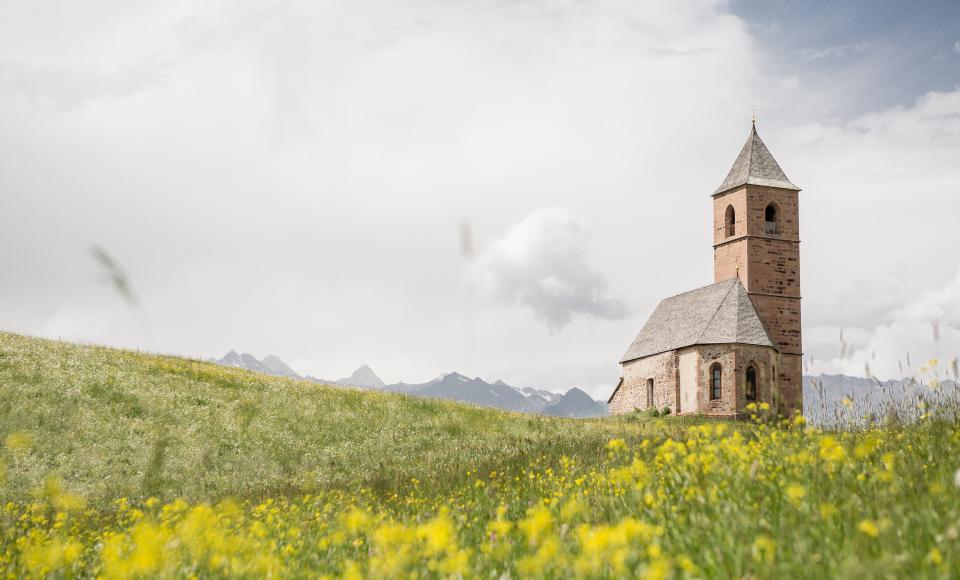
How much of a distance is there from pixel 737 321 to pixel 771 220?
1204cm

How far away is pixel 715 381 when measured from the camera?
52812 mm

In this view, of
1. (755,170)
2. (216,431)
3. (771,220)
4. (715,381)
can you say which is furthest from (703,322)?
(216,431)

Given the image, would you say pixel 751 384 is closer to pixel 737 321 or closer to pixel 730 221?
pixel 737 321

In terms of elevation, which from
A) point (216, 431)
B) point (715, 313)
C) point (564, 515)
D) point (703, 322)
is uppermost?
point (715, 313)

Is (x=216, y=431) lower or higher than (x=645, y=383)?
lower

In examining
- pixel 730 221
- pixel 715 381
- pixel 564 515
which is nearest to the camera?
pixel 564 515

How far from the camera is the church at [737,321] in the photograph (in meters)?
52.5

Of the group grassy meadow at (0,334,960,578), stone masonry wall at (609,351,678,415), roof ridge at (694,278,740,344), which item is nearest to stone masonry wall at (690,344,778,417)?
roof ridge at (694,278,740,344)

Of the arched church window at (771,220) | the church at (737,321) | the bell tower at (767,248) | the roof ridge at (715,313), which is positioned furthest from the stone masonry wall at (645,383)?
the arched church window at (771,220)

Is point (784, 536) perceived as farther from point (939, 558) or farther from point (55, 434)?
point (55, 434)

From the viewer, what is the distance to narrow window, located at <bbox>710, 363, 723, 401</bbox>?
52281 millimetres

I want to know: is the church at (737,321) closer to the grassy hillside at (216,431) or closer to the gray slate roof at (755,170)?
the gray slate roof at (755,170)

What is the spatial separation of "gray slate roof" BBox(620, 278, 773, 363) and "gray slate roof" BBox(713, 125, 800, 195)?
898cm

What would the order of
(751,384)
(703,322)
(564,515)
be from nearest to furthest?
(564,515) → (751,384) → (703,322)
